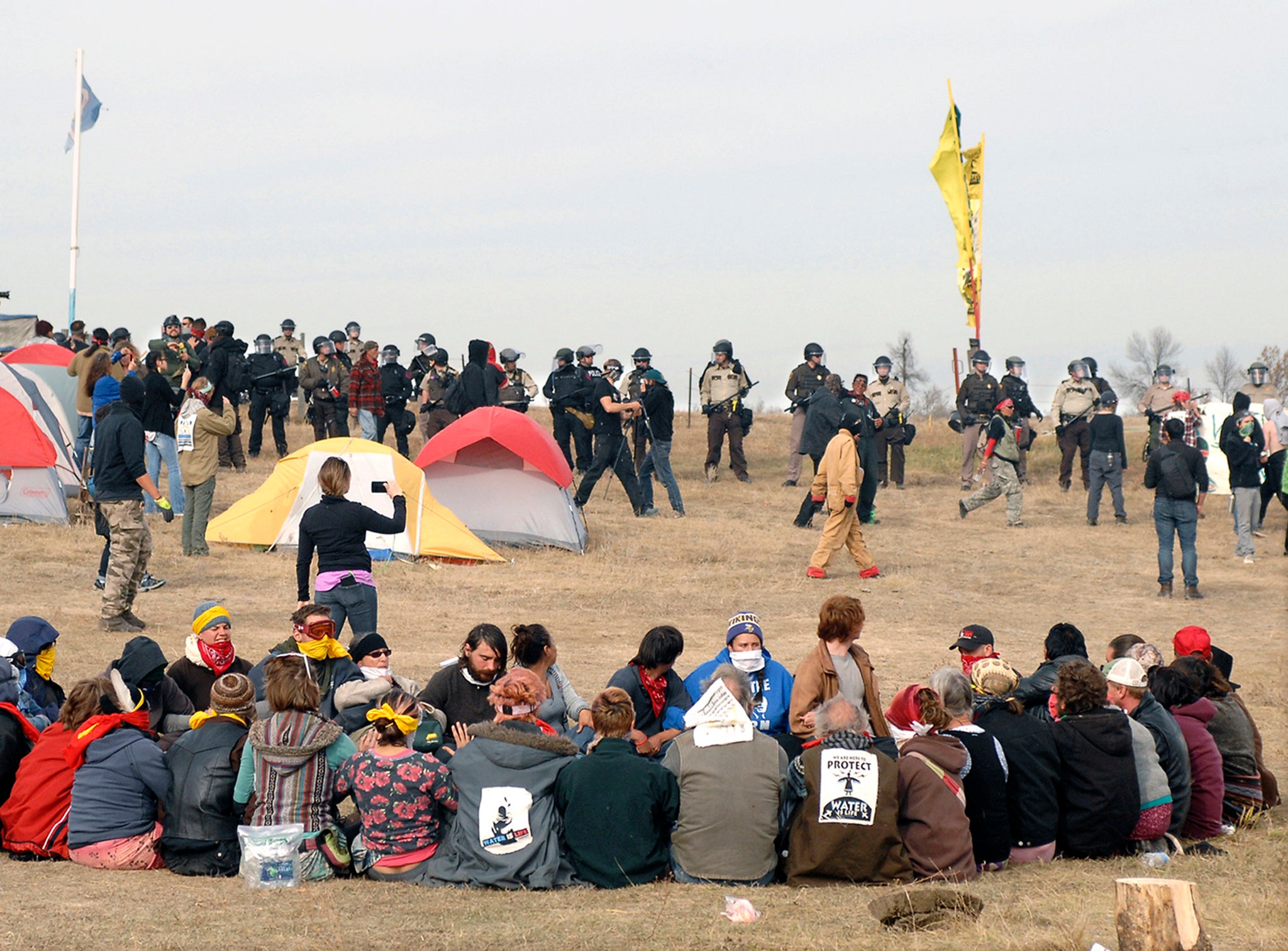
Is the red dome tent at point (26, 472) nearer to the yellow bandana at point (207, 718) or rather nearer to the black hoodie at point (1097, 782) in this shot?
the yellow bandana at point (207, 718)

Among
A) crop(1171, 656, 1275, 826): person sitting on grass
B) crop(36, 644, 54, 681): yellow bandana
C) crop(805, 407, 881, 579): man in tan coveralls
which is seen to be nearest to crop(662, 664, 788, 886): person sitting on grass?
crop(1171, 656, 1275, 826): person sitting on grass

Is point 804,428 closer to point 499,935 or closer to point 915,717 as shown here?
point 915,717

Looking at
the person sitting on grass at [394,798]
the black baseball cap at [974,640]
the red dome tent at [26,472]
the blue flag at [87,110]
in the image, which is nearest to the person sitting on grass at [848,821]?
the person sitting on grass at [394,798]

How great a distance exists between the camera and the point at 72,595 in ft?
40.8

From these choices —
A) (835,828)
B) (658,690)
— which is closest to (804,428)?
(658,690)

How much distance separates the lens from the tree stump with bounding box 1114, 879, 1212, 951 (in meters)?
4.69

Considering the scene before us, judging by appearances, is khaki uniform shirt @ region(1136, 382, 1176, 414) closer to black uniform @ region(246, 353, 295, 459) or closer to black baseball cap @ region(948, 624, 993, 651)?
black uniform @ region(246, 353, 295, 459)

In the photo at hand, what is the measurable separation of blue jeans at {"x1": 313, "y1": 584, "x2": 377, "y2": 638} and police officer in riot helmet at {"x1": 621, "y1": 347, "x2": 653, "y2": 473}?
10.3 m

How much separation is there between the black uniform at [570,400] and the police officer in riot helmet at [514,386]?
803mm

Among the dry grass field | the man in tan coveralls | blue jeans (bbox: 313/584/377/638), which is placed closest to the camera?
the dry grass field

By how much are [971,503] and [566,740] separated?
1299 centimetres

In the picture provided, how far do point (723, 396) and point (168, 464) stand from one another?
28.5 ft

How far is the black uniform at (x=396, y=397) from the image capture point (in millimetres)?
20656

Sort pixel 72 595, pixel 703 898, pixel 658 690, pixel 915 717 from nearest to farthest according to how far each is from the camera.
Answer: pixel 703 898 < pixel 915 717 < pixel 658 690 < pixel 72 595
